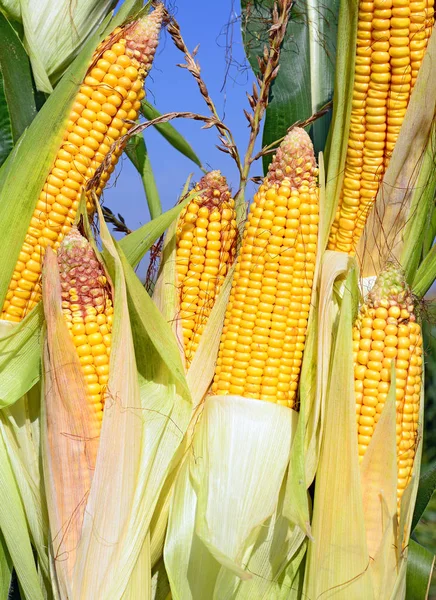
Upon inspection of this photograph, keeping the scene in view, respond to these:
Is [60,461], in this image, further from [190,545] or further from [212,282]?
[212,282]

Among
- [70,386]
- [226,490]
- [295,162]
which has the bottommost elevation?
[226,490]

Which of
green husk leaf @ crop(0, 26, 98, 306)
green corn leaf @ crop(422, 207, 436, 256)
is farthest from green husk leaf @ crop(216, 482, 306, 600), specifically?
green husk leaf @ crop(0, 26, 98, 306)

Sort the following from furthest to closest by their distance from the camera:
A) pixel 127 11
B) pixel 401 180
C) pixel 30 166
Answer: pixel 127 11
pixel 30 166
pixel 401 180

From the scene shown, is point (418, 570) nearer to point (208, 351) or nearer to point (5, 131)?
point (208, 351)

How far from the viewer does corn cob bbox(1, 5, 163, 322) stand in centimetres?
150

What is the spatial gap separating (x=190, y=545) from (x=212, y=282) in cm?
56

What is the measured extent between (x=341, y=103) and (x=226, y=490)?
0.86m

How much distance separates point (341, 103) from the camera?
144cm

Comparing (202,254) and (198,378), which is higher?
(202,254)

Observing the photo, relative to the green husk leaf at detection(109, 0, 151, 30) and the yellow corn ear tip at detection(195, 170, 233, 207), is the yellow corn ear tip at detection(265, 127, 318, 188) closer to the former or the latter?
the yellow corn ear tip at detection(195, 170, 233, 207)

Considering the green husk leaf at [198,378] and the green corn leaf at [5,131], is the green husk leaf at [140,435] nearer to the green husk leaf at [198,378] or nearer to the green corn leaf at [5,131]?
the green husk leaf at [198,378]

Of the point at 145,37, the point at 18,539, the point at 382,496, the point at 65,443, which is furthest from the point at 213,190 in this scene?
the point at 18,539

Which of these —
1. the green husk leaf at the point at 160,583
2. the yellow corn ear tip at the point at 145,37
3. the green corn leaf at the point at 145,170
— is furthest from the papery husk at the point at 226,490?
the yellow corn ear tip at the point at 145,37

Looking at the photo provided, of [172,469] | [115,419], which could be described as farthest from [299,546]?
[115,419]
